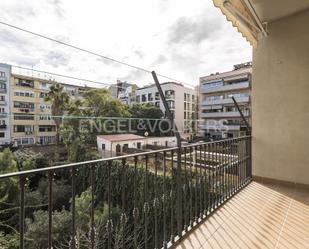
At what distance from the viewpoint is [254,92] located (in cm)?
362

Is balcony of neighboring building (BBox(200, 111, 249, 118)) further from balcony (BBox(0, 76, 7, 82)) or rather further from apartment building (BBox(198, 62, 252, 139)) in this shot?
balcony (BBox(0, 76, 7, 82))

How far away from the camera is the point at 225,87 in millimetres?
23359

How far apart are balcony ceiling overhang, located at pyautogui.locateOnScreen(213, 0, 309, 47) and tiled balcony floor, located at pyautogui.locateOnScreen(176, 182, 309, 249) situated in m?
2.31

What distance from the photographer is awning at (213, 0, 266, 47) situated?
2492mm

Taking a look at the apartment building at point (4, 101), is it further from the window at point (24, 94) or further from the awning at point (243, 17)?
the awning at point (243, 17)

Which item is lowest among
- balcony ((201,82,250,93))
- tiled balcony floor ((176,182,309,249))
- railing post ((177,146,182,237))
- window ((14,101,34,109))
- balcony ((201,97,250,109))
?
tiled balcony floor ((176,182,309,249))

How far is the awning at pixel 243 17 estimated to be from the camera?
249cm

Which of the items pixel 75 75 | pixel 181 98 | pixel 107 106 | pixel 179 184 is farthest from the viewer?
pixel 181 98

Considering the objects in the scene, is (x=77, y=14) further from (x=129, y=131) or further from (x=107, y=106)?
(x=129, y=131)

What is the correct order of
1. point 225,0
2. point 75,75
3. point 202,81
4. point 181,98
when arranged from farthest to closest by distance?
point 181,98 → point 202,81 → point 75,75 → point 225,0

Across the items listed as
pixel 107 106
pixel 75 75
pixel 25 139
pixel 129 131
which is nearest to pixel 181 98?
pixel 129 131

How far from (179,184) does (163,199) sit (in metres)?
0.19

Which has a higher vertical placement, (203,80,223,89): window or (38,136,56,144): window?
(203,80,223,89): window

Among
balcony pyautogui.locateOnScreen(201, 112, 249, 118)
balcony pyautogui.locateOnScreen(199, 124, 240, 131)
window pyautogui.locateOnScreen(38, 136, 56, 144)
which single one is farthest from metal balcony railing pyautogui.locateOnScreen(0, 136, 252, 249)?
window pyautogui.locateOnScreen(38, 136, 56, 144)
